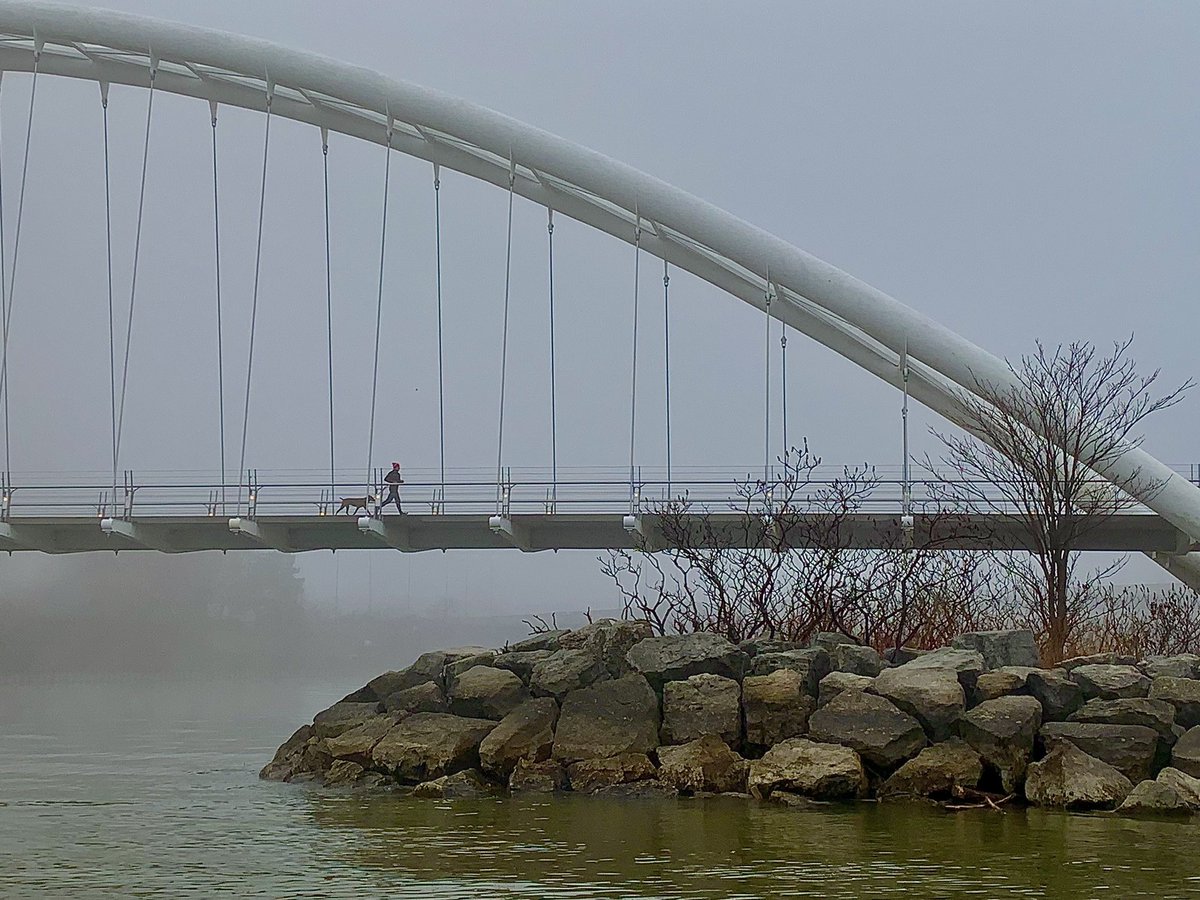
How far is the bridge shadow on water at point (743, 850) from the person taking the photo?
1280cm

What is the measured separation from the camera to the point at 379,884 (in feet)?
42.4

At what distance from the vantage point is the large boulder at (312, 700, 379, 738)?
67.4 feet

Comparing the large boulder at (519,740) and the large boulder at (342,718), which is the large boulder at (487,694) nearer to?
the large boulder at (519,740)

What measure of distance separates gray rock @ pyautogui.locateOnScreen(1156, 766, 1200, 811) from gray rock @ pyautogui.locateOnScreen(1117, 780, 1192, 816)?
61 mm

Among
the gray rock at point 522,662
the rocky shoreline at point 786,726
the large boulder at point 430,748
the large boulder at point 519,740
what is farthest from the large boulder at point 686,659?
the large boulder at point 430,748

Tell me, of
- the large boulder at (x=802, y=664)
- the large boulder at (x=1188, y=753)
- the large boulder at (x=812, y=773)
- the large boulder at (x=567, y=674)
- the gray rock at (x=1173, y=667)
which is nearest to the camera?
the large boulder at (x=1188, y=753)

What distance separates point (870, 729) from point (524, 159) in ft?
52.4

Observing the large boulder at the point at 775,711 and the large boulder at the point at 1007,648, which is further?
the large boulder at the point at 1007,648

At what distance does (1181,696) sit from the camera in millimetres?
17859

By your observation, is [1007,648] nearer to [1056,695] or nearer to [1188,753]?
[1056,695]

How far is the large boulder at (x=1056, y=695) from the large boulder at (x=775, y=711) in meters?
2.46

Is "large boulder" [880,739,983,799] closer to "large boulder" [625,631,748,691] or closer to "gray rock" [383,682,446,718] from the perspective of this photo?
"large boulder" [625,631,748,691]

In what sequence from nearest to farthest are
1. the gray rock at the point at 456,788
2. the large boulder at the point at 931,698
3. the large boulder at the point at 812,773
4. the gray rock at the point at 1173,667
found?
the large boulder at the point at 812,773, the large boulder at the point at 931,698, the gray rock at the point at 456,788, the gray rock at the point at 1173,667

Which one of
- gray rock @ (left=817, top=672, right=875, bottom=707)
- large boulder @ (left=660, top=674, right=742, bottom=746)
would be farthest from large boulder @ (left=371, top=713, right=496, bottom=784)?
gray rock @ (left=817, top=672, right=875, bottom=707)
